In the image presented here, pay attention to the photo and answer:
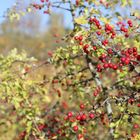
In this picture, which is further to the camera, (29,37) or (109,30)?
(29,37)

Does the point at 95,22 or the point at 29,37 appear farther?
the point at 29,37

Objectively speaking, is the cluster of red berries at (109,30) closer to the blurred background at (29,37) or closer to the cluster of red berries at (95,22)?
the cluster of red berries at (95,22)

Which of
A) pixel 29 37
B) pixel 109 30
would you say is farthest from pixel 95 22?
pixel 29 37

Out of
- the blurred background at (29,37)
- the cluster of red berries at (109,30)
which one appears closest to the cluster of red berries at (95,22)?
the cluster of red berries at (109,30)

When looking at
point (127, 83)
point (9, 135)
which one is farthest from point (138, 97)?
point (9, 135)

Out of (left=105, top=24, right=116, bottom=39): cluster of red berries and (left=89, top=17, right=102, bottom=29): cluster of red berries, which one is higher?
(left=89, top=17, right=102, bottom=29): cluster of red berries

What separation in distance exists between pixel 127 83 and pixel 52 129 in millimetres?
1646

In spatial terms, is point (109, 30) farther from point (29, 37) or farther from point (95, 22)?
point (29, 37)

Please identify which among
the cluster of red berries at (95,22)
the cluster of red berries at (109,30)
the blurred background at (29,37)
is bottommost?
the cluster of red berries at (109,30)

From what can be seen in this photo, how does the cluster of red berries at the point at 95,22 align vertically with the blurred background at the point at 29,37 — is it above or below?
below

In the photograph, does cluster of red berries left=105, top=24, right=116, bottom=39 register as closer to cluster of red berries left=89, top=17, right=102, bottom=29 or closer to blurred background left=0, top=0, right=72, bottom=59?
cluster of red berries left=89, top=17, right=102, bottom=29

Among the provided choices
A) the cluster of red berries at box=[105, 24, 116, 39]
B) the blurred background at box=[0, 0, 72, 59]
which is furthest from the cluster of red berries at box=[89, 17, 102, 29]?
the blurred background at box=[0, 0, 72, 59]

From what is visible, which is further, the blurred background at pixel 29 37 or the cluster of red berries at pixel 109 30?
the blurred background at pixel 29 37

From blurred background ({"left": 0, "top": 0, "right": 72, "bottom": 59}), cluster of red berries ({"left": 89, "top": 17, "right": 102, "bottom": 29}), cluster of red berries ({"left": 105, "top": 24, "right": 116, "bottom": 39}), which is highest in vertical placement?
blurred background ({"left": 0, "top": 0, "right": 72, "bottom": 59})
